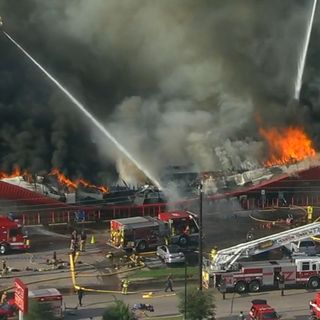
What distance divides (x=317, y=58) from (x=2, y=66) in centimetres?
1724

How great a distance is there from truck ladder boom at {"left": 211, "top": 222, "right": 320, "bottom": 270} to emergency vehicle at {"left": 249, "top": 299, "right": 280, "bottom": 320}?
2.73m

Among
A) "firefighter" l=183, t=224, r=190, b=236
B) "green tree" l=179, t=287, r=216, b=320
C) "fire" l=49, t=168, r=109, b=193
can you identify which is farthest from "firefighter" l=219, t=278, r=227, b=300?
"fire" l=49, t=168, r=109, b=193

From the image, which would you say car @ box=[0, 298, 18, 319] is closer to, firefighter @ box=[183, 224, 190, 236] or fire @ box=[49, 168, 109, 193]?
firefighter @ box=[183, 224, 190, 236]

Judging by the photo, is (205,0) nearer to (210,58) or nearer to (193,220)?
(210,58)

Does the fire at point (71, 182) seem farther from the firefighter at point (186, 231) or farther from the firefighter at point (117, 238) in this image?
the firefighter at point (186, 231)

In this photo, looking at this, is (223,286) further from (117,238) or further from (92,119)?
(92,119)

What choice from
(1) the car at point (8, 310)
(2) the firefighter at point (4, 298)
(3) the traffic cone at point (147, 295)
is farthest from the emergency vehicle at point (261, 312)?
(2) the firefighter at point (4, 298)

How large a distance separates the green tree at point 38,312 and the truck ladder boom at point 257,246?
17.9 ft

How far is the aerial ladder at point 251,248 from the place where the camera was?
21.4m

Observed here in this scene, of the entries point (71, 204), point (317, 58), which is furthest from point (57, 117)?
point (317, 58)

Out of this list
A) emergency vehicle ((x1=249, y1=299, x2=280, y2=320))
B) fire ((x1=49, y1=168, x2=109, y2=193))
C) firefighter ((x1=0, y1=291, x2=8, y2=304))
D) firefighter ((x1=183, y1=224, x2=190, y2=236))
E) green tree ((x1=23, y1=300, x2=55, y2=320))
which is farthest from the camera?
fire ((x1=49, y1=168, x2=109, y2=193))

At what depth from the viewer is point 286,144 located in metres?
38.4

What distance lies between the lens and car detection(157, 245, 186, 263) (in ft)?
77.5

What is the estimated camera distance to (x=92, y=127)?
37.9 metres
